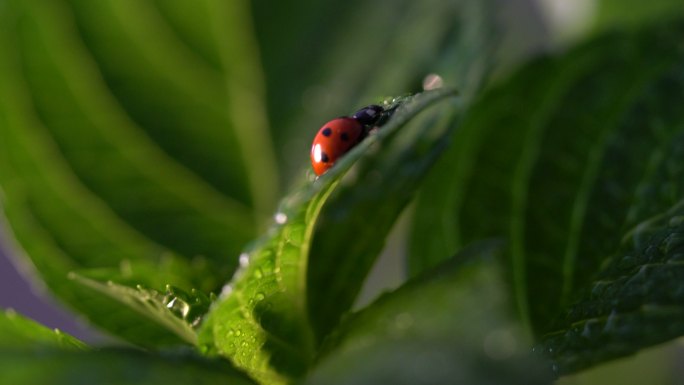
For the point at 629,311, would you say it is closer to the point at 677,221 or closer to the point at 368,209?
the point at 677,221

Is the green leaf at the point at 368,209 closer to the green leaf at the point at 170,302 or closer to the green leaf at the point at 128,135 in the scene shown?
the green leaf at the point at 170,302

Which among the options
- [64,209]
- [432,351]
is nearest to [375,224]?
[432,351]

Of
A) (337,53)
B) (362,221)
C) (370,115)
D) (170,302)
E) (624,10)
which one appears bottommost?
(170,302)

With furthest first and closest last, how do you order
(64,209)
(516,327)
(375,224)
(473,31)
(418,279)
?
(64,209) → (473,31) → (375,224) → (418,279) → (516,327)

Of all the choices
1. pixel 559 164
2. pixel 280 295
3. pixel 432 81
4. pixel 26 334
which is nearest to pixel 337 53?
pixel 432 81

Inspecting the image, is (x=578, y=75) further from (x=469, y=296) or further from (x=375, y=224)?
(x=469, y=296)

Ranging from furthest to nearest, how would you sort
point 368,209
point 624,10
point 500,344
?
point 624,10 → point 368,209 → point 500,344
